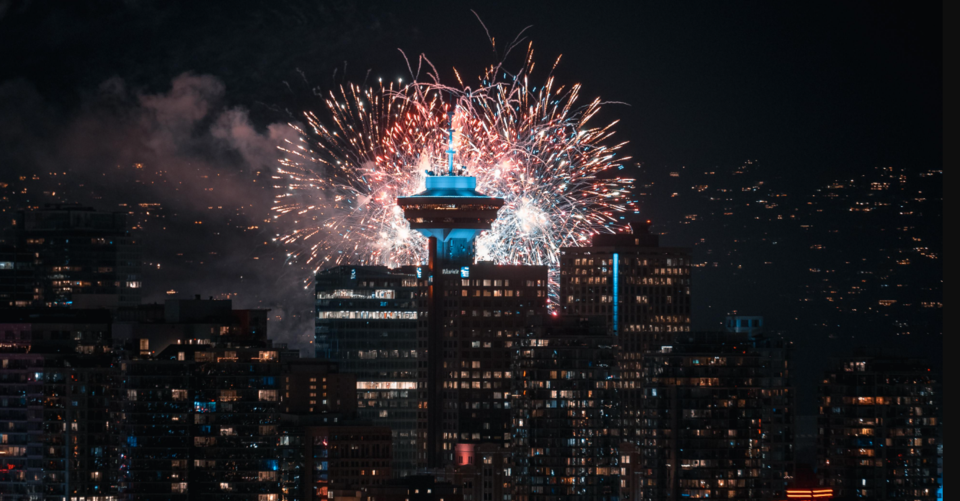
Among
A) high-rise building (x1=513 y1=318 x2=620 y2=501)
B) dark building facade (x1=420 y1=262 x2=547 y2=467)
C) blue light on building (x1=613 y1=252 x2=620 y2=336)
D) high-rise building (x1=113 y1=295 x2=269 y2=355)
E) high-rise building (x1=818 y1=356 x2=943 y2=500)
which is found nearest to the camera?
high-rise building (x1=818 y1=356 x2=943 y2=500)

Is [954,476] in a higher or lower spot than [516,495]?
higher

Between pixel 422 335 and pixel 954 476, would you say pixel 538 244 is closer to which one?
pixel 422 335

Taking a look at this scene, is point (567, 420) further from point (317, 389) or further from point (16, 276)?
point (16, 276)

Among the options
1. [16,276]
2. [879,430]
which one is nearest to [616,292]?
[879,430]

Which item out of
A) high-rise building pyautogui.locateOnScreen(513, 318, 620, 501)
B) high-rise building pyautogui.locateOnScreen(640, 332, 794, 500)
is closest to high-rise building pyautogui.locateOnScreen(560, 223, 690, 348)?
high-rise building pyautogui.locateOnScreen(640, 332, 794, 500)

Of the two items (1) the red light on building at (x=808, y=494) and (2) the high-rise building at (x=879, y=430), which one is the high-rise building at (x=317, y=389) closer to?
(1) the red light on building at (x=808, y=494)

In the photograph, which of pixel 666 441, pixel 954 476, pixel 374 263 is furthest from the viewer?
pixel 374 263

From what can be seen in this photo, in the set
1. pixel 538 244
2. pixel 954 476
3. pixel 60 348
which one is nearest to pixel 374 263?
pixel 538 244

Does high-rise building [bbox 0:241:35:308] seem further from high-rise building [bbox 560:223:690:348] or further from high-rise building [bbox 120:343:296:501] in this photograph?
high-rise building [bbox 560:223:690:348]
